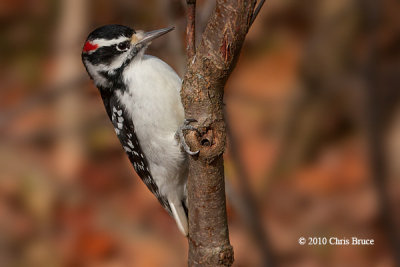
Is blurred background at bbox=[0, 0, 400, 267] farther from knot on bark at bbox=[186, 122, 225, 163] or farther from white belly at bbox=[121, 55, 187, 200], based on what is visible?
knot on bark at bbox=[186, 122, 225, 163]

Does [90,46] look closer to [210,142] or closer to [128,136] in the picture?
[128,136]

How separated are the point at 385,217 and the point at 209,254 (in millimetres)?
2061

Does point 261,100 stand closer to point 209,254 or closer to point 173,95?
point 173,95

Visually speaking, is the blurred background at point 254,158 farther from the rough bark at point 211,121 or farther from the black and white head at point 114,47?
the rough bark at point 211,121

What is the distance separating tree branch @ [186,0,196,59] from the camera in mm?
2181

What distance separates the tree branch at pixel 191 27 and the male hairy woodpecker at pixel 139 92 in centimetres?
82

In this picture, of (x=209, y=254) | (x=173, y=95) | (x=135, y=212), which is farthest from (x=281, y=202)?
(x=209, y=254)

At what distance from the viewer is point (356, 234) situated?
18.2 feet

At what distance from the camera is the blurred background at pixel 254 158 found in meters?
5.86

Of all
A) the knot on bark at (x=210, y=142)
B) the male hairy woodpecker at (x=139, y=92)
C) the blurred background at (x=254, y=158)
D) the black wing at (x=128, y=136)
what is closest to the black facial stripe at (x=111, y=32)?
the male hairy woodpecker at (x=139, y=92)

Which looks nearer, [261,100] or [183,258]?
[183,258]

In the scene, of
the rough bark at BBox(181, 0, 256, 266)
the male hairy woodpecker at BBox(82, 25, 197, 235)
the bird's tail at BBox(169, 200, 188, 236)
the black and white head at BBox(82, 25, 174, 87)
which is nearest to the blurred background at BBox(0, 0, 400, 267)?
the bird's tail at BBox(169, 200, 188, 236)

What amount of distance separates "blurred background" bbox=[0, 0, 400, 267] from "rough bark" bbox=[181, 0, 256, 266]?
2620mm

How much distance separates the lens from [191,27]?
2203 mm
